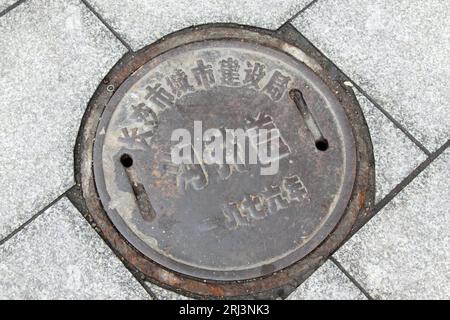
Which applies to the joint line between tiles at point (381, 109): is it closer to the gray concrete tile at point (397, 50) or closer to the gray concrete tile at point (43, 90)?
the gray concrete tile at point (397, 50)

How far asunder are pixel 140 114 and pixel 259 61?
1.78 feet

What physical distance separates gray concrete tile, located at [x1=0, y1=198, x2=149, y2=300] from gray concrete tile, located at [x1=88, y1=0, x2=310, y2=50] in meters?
0.83

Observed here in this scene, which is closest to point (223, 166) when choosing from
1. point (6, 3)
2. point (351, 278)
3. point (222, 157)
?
point (222, 157)

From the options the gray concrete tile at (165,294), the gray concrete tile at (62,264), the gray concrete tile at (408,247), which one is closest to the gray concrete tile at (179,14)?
the gray concrete tile at (62,264)

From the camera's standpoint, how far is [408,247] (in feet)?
6.36

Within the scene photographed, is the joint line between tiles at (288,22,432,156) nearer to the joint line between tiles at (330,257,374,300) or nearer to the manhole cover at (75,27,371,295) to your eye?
the manhole cover at (75,27,371,295)

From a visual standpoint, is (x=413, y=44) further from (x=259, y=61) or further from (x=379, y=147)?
(x=259, y=61)

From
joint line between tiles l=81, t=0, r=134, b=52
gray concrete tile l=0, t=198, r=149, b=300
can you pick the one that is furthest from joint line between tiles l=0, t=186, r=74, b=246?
joint line between tiles l=81, t=0, r=134, b=52

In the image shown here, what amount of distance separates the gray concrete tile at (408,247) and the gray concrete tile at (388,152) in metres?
0.06

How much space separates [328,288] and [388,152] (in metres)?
0.60

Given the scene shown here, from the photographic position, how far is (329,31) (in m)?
2.22

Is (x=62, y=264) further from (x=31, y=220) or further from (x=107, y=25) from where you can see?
(x=107, y=25)
